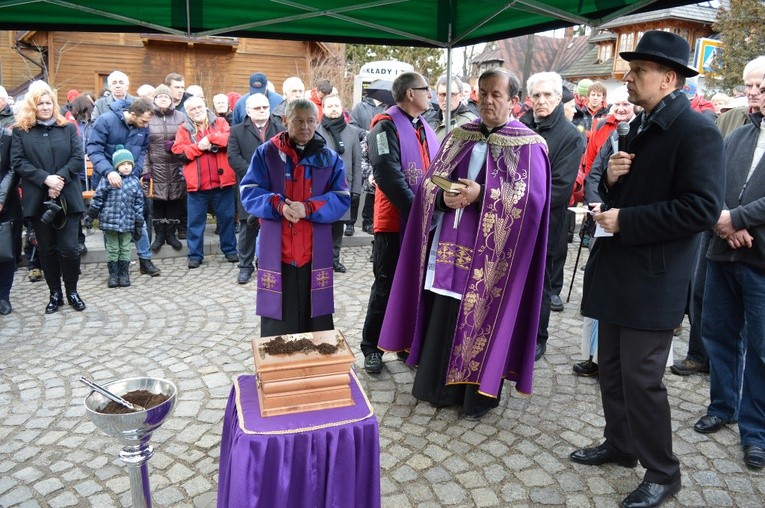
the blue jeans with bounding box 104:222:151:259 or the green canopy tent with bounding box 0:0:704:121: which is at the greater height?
the green canopy tent with bounding box 0:0:704:121

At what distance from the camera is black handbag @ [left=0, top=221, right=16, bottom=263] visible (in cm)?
591

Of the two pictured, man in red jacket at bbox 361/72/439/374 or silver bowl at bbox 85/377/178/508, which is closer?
silver bowl at bbox 85/377/178/508

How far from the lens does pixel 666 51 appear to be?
286 cm

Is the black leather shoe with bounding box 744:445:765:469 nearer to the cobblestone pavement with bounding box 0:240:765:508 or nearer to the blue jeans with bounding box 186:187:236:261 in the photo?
the cobblestone pavement with bounding box 0:240:765:508

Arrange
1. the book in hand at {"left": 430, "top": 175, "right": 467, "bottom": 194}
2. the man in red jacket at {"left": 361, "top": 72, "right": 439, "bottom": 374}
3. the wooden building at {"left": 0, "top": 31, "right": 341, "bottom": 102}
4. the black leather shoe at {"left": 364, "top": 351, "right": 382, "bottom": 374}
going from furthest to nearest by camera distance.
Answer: the wooden building at {"left": 0, "top": 31, "right": 341, "bottom": 102} → the black leather shoe at {"left": 364, "top": 351, "right": 382, "bottom": 374} → the man in red jacket at {"left": 361, "top": 72, "right": 439, "bottom": 374} → the book in hand at {"left": 430, "top": 175, "right": 467, "bottom": 194}

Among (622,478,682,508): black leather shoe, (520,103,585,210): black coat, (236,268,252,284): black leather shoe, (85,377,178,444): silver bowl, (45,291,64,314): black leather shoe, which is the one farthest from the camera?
(236,268,252,284): black leather shoe

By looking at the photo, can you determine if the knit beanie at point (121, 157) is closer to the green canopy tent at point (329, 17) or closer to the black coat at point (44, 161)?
the black coat at point (44, 161)

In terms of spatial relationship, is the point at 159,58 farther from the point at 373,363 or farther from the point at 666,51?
the point at 666,51

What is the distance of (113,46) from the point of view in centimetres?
2064

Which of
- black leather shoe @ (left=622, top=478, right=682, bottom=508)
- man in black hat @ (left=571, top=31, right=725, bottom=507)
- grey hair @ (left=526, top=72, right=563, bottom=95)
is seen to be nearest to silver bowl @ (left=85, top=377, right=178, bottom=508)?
man in black hat @ (left=571, top=31, right=725, bottom=507)

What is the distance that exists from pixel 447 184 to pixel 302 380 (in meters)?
1.73

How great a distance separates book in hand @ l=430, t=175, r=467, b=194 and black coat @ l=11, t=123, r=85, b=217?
4106 millimetres

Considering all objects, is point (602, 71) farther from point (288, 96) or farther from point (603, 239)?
point (603, 239)

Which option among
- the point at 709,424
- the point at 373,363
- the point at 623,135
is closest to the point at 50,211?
the point at 373,363
